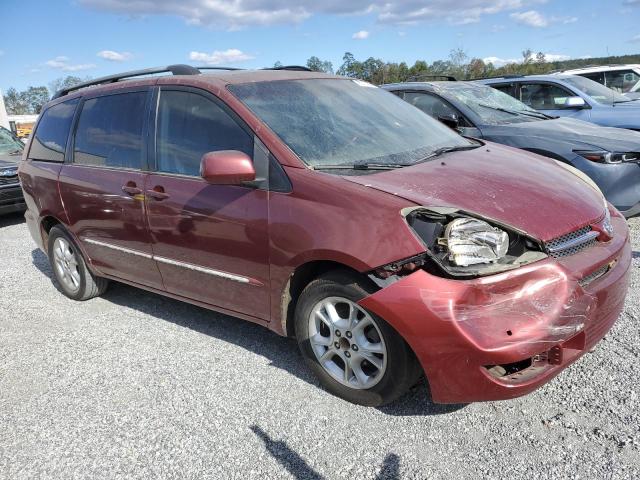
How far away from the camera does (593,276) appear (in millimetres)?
2525

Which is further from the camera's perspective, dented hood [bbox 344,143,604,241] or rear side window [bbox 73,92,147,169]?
rear side window [bbox 73,92,147,169]

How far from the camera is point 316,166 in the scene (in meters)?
2.88

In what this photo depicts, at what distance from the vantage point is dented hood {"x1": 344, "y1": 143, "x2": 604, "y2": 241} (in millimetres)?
2490

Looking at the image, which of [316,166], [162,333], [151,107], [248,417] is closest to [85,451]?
[248,417]

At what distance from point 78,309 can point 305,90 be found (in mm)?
2814

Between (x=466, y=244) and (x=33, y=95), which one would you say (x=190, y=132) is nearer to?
(x=466, y=244)

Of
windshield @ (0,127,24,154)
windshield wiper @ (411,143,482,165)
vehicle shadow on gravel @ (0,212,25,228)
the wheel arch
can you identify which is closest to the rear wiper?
windshield wiper @ (411,143,482,165)

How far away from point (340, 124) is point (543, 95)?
6.18 m

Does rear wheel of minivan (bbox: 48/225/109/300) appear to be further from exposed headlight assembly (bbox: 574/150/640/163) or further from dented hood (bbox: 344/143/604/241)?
exposed headlight assembly (bbox: 574/150/640/163)

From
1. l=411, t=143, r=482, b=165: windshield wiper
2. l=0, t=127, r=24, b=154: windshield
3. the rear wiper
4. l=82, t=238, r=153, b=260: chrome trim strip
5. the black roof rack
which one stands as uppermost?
the black roof rack

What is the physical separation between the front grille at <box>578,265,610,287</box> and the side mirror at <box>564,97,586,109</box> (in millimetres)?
5766

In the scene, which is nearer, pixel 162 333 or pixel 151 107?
pixel 151 107

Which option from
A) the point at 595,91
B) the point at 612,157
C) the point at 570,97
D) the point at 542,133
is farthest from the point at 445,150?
the point at 595,91

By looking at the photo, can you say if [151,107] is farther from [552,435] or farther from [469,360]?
[552,435]
